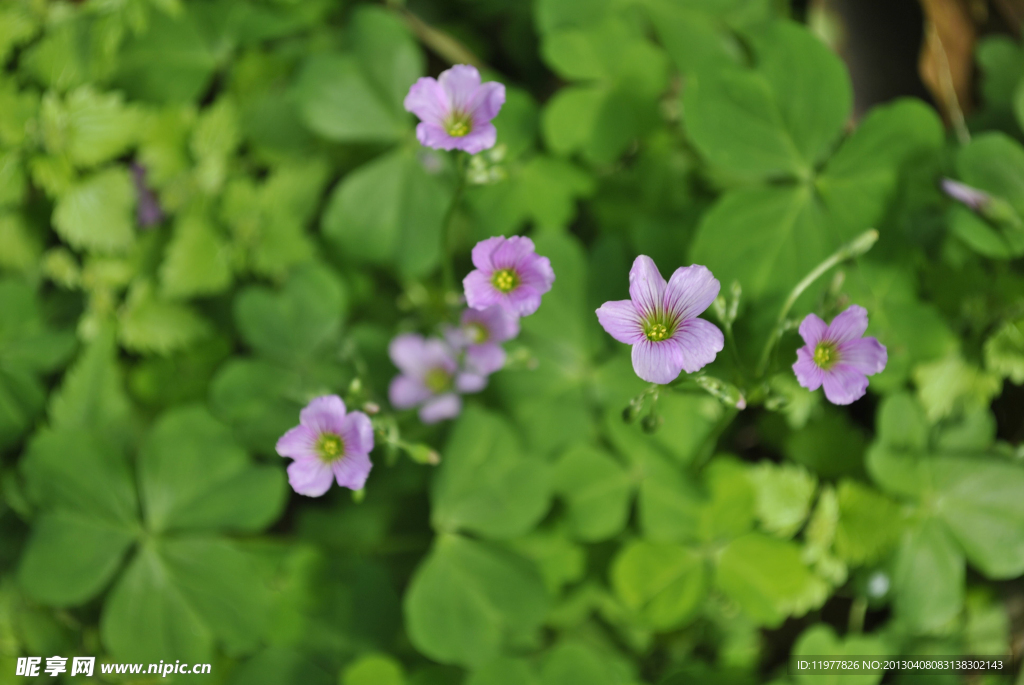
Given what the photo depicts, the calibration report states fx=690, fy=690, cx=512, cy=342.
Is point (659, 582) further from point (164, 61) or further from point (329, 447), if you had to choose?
point (164, 61)

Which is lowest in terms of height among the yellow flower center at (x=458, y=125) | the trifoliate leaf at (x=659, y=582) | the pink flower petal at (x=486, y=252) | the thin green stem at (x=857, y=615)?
the thin green stem at (x=857, y=615)

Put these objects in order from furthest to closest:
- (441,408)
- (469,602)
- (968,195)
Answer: (441,408)
(469,602)
(968,195)

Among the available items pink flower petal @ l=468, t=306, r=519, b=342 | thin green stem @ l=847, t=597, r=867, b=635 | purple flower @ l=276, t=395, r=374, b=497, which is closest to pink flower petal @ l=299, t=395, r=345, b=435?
purple flower @ l=276, t=395, r=374, b=497

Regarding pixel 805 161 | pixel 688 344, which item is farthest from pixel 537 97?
pixel 688 344

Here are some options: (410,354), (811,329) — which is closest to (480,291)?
(811,329)

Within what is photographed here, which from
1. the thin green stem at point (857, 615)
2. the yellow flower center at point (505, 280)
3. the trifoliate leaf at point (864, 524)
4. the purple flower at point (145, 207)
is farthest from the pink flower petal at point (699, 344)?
the purple flower at point (145, 207)

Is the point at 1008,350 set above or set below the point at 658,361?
below

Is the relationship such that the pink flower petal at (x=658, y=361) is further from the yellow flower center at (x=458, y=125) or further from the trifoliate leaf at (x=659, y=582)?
the trifoliate leaf at (x=659, y=582)
